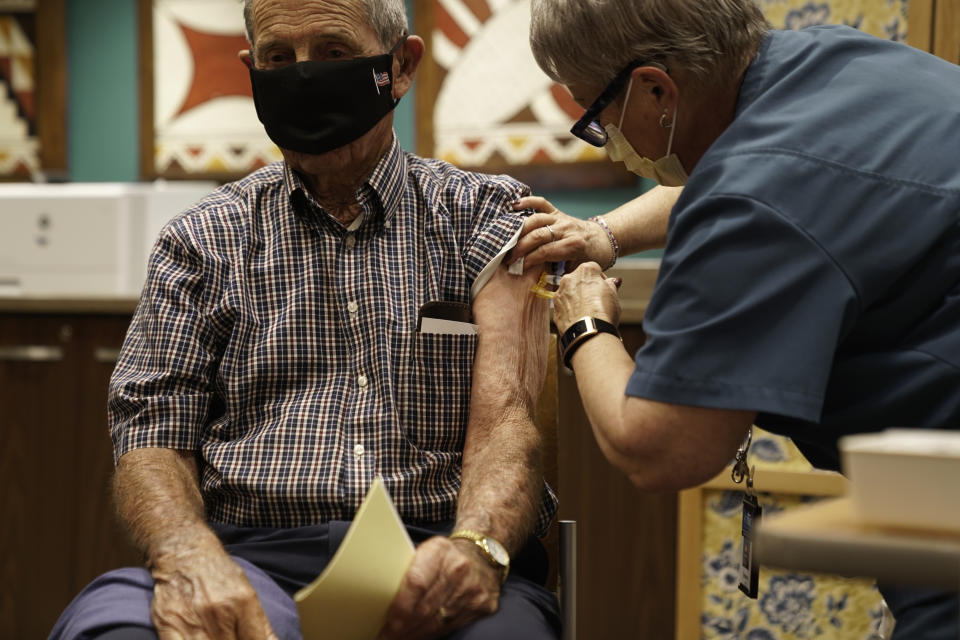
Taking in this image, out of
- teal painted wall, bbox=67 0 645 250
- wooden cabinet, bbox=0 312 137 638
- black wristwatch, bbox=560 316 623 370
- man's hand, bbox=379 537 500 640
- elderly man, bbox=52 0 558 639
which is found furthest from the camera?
teal painted wall, bbox=67 0 645 250

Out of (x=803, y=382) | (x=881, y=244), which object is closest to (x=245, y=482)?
(x=803, y=382)

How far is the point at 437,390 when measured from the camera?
1.55m

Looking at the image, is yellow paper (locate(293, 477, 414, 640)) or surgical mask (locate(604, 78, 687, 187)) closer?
yellow paper (locate(293, 477, 414, 640))

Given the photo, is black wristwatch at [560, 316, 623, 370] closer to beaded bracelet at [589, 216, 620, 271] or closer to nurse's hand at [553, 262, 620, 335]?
nurse's hand at [553, 262, 620, 335]

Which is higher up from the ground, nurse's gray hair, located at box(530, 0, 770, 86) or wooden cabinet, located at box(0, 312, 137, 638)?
nurse's gray hair, located at box(530, 0, 770, 86)

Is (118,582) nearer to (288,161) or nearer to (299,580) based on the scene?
(299,580)

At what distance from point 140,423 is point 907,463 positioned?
115 cm

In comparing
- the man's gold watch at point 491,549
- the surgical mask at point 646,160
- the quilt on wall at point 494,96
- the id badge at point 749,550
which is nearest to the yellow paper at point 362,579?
the man's gold watch at point 491,549

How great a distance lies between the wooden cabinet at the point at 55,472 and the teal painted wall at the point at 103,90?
1.56m

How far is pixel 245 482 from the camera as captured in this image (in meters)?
1.46

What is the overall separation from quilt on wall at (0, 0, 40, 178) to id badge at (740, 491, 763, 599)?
3911 millimetres

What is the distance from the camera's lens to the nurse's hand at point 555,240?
5.18ft

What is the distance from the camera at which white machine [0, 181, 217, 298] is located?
3.27 meters

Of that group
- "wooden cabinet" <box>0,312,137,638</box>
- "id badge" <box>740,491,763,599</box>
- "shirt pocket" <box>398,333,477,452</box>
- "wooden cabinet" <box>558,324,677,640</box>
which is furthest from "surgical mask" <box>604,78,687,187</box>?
"wooden cabinet" <box>0,312,137,638</box>
